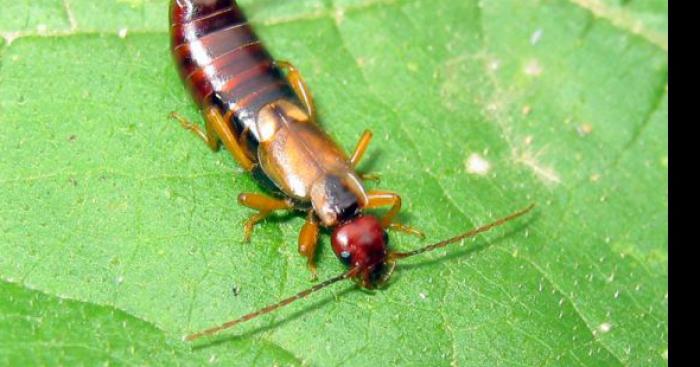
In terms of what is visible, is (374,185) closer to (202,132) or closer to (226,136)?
(226,136)

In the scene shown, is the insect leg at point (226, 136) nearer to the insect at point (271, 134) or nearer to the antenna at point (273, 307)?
the insect at point (271, 134)

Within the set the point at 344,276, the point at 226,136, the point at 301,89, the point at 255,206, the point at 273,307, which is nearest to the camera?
the point at 273,307

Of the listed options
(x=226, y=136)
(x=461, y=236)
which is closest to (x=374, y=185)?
(x=461, y=236)

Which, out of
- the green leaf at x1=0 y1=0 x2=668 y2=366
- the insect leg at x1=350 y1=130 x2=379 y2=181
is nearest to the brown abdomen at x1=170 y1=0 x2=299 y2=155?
the green leaf at x1=0 y1=0 x2=668 y2=366

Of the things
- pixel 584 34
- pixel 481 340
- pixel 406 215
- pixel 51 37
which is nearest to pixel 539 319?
pixel 481 340

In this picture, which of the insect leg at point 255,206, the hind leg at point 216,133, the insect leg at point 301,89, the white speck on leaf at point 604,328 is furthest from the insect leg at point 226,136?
the white speck on leaf at point 604,328

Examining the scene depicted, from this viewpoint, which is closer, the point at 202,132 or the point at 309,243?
the point at 309,243

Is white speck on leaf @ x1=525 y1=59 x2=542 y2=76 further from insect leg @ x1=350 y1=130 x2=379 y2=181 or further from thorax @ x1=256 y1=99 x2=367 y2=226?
thorax @ x1=256 y1=99 x2=367 y2=226
